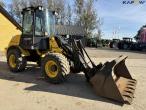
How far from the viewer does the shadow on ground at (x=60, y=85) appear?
899 cm

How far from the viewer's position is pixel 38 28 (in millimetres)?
11844

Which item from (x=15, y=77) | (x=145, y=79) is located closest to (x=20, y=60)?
(x=15, y=77)

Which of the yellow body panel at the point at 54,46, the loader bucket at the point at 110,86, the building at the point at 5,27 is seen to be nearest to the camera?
the loader bucket at the point at 110,86

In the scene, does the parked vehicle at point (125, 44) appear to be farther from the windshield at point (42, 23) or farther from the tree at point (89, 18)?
the windshield at point (42, 23)

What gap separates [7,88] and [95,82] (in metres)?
2.91

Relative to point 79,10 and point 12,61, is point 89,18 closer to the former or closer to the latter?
point 79,10

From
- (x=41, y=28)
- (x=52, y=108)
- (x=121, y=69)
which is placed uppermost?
(x=41, y=28)

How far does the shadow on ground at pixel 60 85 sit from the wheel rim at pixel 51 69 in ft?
1.11

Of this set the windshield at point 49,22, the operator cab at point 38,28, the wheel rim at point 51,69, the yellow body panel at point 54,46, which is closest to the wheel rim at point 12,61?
the operator cab at point 38,28

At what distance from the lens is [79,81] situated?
1085cm

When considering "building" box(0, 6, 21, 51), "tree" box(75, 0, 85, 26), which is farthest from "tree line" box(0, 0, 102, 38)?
"building" box(0, 6, 21, 51)

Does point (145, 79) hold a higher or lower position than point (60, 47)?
lower

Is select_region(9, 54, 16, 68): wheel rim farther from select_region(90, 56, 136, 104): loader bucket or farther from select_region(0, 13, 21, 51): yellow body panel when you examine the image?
select_region(0, 13, 21, 51): yellow body panel

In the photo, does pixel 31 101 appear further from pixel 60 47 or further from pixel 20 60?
pixel 20 60
